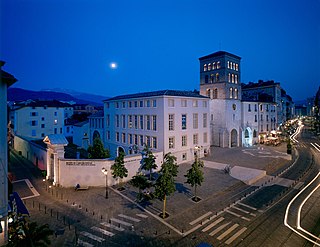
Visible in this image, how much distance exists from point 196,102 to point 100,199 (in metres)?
24.9

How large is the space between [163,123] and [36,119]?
1658 inches

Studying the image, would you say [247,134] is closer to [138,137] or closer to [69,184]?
[138,137]

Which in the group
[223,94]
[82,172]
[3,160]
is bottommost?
[82,172]

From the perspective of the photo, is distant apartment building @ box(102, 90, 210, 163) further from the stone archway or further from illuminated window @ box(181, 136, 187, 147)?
the stone archway

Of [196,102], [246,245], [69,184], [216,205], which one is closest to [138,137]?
[196,102]

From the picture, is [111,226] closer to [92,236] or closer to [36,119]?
[92,236]

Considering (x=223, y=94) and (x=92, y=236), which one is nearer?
(x=92, y=236)

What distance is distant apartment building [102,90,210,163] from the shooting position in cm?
3416

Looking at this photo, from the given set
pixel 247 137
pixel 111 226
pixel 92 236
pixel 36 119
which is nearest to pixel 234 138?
pixel 247 137

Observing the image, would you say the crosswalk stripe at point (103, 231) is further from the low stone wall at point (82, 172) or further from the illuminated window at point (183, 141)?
the illuminated window at point (183, 141)

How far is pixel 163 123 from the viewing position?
3341 cm

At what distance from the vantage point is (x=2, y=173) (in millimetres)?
11797

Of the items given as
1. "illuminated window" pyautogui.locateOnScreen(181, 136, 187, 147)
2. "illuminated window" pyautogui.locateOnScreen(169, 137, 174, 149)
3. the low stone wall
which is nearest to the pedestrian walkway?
the low stone wall

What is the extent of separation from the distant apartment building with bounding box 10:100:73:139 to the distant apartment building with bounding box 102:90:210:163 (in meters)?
25.3
